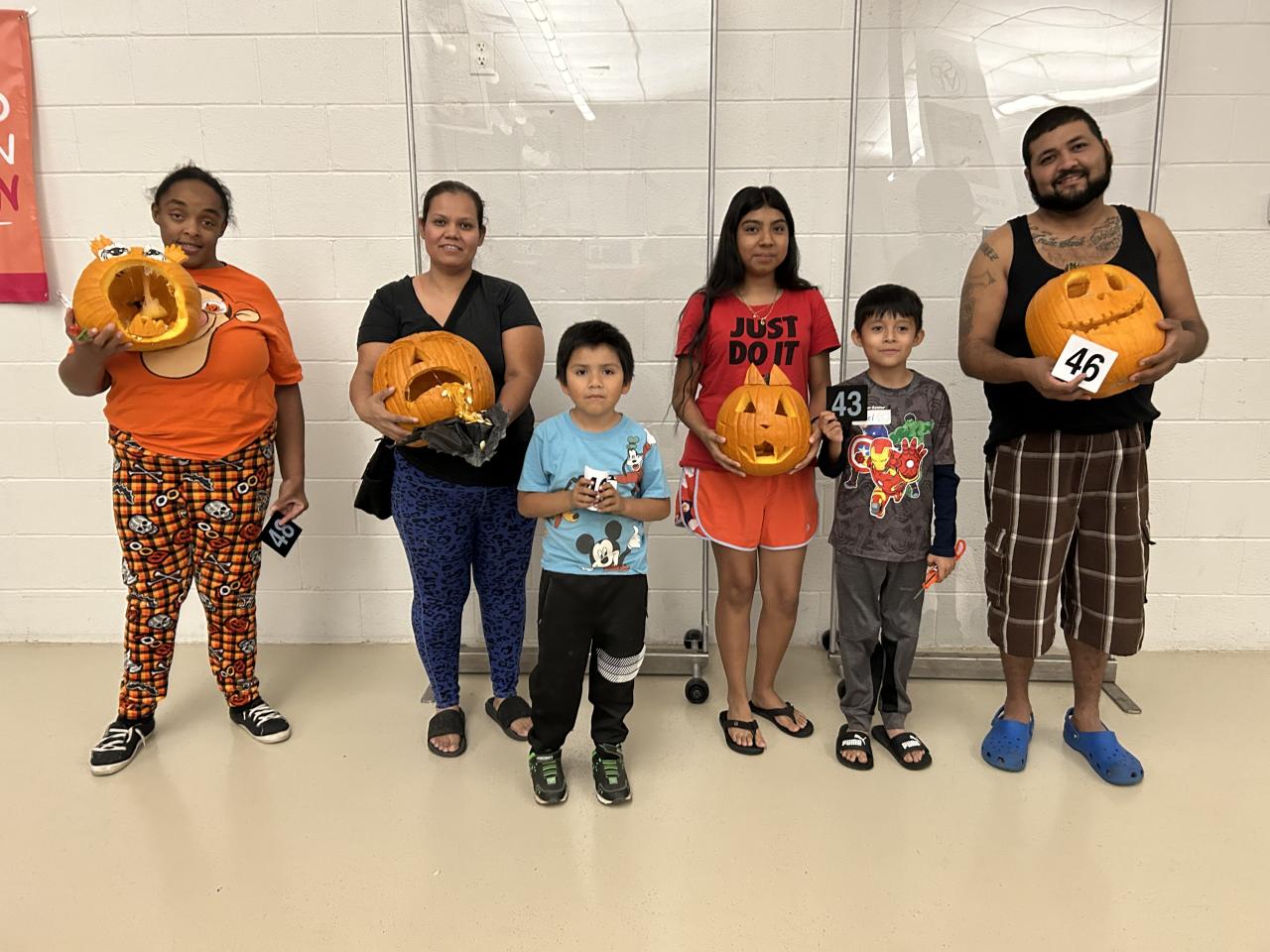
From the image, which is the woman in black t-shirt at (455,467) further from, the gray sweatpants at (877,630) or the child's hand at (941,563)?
the child's hand at (941,563)

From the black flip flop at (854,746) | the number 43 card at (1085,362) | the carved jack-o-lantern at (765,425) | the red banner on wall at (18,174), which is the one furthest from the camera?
the red banner on wall at (18,174)

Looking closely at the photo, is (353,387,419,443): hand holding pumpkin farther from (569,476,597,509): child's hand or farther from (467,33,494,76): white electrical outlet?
(467,33,494,76): white electrical outlet

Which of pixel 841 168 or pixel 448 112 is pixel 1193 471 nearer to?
pixel 841 168

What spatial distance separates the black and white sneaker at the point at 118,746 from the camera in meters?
2.47

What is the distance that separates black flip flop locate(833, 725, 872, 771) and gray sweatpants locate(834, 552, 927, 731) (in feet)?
0.10

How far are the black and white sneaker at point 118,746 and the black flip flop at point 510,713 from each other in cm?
105

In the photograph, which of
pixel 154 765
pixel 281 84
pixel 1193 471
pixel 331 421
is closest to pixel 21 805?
pixel 154 765

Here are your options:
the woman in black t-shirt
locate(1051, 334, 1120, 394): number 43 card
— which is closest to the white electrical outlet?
the woman in black t-shirt

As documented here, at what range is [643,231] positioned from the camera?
301 cm

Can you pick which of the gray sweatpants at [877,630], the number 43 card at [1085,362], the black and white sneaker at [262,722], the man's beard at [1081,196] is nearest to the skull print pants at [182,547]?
the black and white sneaker at [262,722]

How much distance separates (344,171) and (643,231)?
1.09 meters

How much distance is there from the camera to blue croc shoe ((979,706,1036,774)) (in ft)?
8.02

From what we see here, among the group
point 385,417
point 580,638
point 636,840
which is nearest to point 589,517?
point 580,638

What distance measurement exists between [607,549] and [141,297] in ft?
4.70
